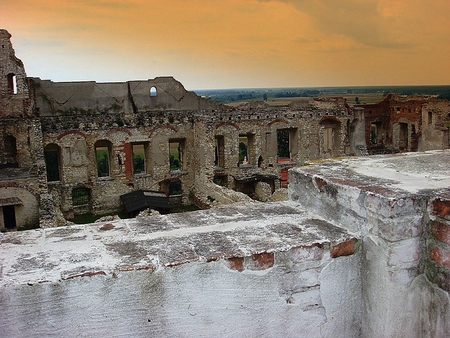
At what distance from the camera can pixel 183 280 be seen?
2488 millimetres

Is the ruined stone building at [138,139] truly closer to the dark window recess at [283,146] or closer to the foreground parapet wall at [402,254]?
the foreground parapet wall at [402,254]

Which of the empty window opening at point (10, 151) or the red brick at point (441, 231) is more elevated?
the red brick at point (441, 231)

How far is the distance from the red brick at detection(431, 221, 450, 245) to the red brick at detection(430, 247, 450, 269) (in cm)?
7

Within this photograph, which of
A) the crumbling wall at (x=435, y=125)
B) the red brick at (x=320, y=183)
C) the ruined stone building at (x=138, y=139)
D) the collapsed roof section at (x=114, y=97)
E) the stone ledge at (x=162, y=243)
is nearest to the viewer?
the stone ledge at (x=162, y=243)

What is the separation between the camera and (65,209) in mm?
17922

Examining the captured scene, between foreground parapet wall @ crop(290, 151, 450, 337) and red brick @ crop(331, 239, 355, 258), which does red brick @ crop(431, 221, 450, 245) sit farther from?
red brick @ crop(331, 239, 355, 258)

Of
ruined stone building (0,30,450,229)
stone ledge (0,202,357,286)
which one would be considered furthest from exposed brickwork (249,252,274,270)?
ruined stone building (0,30,450,229)

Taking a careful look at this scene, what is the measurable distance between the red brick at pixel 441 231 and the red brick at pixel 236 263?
1156 mm

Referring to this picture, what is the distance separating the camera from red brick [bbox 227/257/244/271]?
2.57m

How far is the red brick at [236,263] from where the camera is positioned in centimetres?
257

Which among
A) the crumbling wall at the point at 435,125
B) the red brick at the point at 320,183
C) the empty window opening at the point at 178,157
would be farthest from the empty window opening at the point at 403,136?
the red brick at the point at 320,183

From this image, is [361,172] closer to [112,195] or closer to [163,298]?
[163,298]

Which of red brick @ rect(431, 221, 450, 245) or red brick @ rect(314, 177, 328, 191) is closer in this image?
red brick @ rect(431, 221, 450, 245)

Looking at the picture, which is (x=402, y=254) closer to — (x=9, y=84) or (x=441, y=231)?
(x=441, y=231)
